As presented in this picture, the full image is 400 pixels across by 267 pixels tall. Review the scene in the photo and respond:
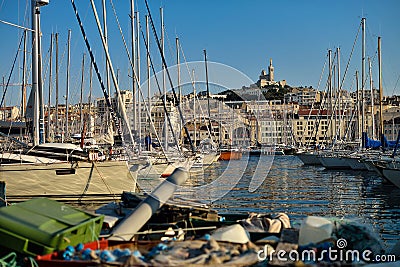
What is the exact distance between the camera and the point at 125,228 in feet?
29.6

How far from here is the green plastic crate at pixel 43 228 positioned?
26.0ft

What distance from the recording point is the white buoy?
8.92 metres

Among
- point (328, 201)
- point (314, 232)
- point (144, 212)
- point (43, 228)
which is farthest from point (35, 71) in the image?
point (314, 232)

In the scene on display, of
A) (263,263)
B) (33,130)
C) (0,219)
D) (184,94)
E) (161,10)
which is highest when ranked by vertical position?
(161,10)

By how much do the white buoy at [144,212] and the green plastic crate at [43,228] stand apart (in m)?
0.38

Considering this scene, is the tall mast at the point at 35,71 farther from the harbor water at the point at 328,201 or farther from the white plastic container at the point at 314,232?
the white plastic container at the point at 314,232

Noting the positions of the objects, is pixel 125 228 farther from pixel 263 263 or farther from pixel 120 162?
pixel 120 162

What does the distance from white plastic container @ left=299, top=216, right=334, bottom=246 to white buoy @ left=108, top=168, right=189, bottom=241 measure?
224 cm

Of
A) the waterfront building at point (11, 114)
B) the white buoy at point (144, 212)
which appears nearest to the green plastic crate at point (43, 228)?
the white buoy at point (144, 212)

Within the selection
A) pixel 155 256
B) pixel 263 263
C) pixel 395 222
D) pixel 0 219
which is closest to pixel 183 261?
pixel 155 256

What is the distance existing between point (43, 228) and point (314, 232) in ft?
13.9

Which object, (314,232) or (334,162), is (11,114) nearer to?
(334,162)

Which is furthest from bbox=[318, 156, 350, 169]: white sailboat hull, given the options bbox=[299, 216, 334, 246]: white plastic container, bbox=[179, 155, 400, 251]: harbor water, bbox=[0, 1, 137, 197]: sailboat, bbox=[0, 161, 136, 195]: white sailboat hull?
bbox=[299, 216, 334, 246]: white plastic container

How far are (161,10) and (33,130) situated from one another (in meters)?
25.2
